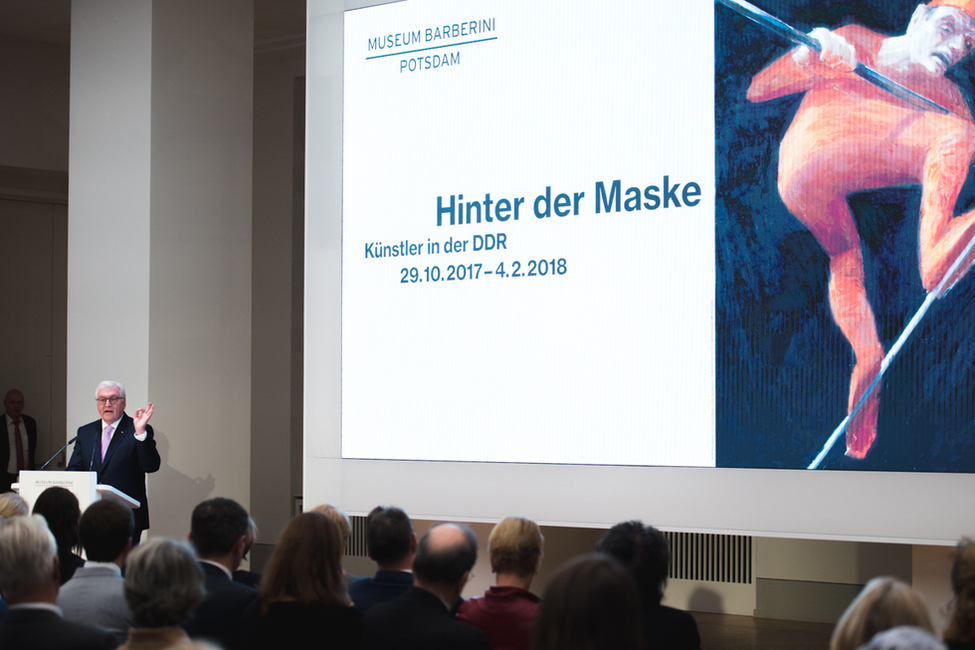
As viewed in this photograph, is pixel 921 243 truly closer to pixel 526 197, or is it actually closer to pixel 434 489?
pixel 526 197

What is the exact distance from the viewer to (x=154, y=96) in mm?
6074

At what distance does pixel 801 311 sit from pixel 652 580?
1855 mm

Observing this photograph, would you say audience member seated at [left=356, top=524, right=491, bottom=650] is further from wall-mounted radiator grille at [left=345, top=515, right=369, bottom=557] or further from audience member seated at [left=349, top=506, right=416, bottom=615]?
wall-mounted radiator grille at [left=345, top=515, right=369, bottom=557]

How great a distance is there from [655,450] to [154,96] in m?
3.78

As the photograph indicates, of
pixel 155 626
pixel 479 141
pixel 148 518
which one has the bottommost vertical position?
pixel 148 518

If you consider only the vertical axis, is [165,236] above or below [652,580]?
above

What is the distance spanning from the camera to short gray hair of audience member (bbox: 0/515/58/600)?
A: 219 cm

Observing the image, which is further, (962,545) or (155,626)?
(962,545)

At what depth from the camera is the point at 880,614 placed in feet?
5.27

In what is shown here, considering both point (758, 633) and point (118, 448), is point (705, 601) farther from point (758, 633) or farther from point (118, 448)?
point (118, 448)

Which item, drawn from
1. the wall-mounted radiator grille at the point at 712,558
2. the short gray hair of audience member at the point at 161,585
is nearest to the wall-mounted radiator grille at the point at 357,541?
the wall-mounted radiator grille at the point at 712,558

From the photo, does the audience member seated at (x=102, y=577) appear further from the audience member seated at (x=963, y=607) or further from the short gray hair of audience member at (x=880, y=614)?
the audience member seated at (x=963, y=607)

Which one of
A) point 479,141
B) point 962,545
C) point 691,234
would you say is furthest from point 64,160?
point 962,545

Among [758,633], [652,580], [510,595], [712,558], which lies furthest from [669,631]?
[712,558]
